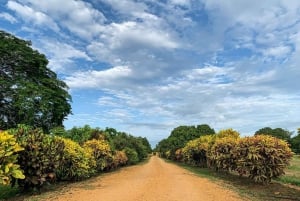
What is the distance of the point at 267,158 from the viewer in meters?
16.5

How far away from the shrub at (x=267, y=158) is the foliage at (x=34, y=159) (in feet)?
30.6

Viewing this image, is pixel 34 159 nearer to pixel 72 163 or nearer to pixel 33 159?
A: pixel 33 159

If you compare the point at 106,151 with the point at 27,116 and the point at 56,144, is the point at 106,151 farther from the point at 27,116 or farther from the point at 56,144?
the point at 56,144

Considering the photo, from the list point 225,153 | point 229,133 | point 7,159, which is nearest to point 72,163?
point 7,159

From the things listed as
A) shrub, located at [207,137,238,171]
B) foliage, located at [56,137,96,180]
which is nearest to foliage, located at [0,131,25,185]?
foliage, located at [56,137,96,180]

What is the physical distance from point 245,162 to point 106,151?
11925 mm

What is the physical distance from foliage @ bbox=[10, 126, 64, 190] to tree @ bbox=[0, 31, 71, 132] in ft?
51.5

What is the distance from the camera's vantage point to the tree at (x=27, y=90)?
2808 cm

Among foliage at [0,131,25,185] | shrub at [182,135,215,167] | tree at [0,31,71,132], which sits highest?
tree at [0,31,71,132]

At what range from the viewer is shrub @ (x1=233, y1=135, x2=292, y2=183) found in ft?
53.7

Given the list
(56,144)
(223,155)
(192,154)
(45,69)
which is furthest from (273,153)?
(192,154)

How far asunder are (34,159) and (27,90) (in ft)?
55.5

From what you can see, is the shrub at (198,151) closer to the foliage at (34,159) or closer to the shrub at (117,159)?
the shrub at (117,159)

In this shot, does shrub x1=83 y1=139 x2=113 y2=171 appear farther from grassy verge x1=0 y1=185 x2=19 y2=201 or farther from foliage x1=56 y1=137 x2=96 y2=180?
grassy verge x1=0 y1=185 x2=19 y2=201
